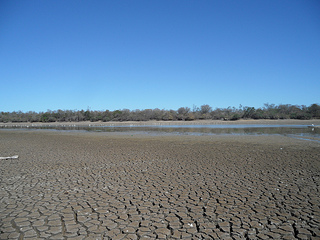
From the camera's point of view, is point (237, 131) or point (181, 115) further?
point (181, 115)

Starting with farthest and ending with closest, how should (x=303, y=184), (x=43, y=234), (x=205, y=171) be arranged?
(x=205, y=171) → (x=303, y=184) → (x=43, y=234)

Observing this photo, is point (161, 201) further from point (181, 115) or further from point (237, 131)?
point (181, 115)

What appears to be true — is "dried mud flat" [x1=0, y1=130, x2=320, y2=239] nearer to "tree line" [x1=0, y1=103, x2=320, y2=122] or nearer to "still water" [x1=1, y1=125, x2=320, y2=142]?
"still water" [x1=1, y1=125, x2=320, y2=142]

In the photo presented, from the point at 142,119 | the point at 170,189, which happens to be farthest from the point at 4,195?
the point at 142,119

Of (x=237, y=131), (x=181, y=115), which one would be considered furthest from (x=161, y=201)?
(x=181, y=115)

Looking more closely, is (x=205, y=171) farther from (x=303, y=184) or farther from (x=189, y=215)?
(x=189, y=215)

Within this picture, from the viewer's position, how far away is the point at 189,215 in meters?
4.46

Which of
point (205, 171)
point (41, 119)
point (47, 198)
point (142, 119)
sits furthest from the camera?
point (41, 119)

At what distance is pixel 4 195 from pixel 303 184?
8.88 metres

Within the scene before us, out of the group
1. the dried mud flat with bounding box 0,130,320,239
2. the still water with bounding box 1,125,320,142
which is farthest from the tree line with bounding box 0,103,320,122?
the dried mud flat with bounding box 0,130,320,239

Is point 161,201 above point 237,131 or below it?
below

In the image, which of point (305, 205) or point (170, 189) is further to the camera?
point (170, 189)

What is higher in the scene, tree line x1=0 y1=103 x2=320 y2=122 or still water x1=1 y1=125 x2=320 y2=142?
tree line x1=0 y1=103 x2=320 y2=122

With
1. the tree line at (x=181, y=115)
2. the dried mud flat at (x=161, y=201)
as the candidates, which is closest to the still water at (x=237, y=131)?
the dried mud flat at (x=161, y=201)
